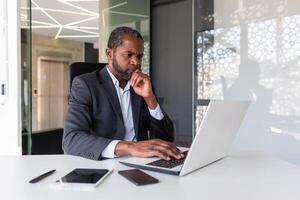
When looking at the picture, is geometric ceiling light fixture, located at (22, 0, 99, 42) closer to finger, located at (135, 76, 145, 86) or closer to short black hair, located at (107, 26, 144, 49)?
short black hair, located at (107, 26, 144, 49)

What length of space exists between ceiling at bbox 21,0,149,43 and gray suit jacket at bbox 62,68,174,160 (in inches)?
76.2

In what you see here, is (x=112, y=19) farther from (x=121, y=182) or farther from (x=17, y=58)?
(x=121, y=182)

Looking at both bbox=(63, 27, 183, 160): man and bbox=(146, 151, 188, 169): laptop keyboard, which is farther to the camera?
bbox=(63, 27, 183, 160): man

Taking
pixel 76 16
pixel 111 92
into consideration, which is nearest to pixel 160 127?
pixel 111 92

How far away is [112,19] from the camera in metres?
4.64

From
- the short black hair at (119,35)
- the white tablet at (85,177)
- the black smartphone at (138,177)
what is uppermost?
the short black hair at (119,35)

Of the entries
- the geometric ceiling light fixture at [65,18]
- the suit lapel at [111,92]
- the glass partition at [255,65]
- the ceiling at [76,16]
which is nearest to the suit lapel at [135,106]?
the suit lapel at [111,92]

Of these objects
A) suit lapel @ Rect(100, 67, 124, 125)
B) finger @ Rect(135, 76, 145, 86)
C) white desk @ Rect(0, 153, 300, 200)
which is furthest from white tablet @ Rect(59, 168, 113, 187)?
finger @ Rect(135, 76, 145, 86)

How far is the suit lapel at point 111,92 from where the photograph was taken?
152cm

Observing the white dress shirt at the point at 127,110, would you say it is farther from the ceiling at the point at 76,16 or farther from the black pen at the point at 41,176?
the ceiling at the point at 76,16

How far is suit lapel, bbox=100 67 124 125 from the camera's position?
1524mm

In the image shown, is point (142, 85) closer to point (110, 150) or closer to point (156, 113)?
point (156, 113)

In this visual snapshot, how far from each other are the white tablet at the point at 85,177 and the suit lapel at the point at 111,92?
524 millimetres

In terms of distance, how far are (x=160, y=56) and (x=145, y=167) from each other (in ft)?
11.4
